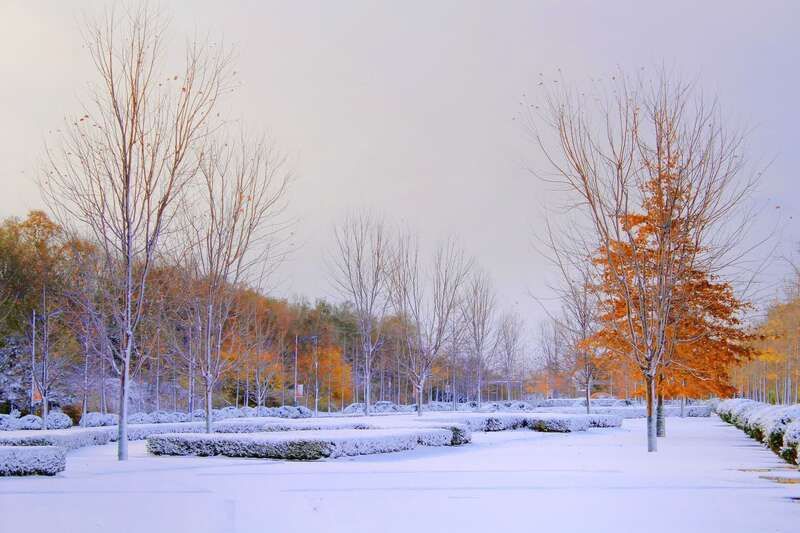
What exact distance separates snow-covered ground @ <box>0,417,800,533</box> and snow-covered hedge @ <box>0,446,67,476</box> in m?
0.47

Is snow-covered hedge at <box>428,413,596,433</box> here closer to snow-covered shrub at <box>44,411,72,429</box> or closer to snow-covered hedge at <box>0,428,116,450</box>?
snow-covered hedge at <box>0,428,116,450</box>

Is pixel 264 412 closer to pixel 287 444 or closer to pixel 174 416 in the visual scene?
pixel 174 416

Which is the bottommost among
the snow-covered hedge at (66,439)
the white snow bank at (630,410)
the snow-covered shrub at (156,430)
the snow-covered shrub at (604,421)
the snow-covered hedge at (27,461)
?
the white snow bank at (630,410)

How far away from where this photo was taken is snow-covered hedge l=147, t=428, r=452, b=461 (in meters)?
16.8

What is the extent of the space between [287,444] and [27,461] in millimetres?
5410

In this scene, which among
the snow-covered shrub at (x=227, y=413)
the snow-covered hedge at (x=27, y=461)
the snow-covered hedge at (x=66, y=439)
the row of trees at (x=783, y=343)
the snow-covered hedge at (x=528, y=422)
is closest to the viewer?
the snow-covered hedge at (x=27, y=461)

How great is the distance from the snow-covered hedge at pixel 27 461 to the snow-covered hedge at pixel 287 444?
15.8 ft

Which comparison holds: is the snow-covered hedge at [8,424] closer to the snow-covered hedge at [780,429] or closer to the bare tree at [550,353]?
the snow-covered hedge at [780,429]

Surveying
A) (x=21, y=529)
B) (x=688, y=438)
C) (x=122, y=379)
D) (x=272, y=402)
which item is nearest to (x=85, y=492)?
(x=21, y=529)

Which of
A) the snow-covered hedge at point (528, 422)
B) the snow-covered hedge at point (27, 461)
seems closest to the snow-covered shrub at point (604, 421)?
the snow-covered hedge at point (528, 422)

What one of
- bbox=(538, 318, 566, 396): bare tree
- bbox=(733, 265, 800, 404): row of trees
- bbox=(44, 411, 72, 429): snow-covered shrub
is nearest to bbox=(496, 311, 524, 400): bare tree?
bbox=(538, 318, 566, 396): bare tree

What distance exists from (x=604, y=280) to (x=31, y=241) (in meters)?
31.3

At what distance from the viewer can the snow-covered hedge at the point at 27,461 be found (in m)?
12.9

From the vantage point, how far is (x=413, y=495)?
10.4 metres
